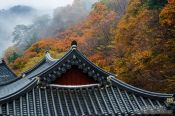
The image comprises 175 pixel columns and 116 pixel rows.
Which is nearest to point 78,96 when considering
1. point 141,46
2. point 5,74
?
point 5,74

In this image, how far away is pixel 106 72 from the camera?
12.5m

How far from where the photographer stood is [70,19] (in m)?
76.0

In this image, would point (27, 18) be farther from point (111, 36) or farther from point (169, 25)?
point (169, 25)

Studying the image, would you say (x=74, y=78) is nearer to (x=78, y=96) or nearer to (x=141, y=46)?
(x=78, y=96)

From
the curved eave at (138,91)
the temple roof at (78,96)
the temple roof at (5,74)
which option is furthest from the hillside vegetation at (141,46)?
the temple roof at (78,96)

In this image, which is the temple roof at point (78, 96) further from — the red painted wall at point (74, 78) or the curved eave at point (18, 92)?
the red painted wall at point (74, 78)

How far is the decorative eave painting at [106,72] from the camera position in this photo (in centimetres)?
1173

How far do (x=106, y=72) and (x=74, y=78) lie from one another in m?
1.17

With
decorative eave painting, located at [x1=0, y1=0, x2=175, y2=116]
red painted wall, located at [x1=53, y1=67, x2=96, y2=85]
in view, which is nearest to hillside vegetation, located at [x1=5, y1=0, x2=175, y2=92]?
decorative eave painting, located at [x1=0, y1=0, x2=175, y2=116]

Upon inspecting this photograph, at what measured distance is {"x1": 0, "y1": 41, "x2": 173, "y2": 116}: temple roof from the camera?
37.3 ft

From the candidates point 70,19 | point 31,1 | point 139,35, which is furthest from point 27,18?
point 139,35

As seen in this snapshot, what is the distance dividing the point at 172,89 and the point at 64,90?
13224 mm

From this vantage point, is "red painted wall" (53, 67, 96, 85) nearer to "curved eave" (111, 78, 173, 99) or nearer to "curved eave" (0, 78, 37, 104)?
"curved eave" (111, 78, 173, 99)

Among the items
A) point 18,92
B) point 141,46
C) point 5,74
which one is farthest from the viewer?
point 141,46
